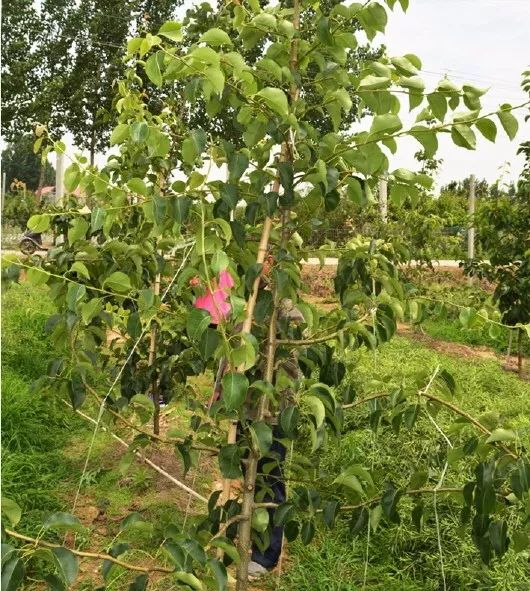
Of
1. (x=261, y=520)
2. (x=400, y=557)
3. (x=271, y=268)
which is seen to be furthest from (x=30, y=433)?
(x=271, y=268)

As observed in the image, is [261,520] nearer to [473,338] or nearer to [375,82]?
[375,82]

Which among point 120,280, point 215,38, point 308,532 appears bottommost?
point 308,532

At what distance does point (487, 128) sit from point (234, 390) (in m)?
0.69

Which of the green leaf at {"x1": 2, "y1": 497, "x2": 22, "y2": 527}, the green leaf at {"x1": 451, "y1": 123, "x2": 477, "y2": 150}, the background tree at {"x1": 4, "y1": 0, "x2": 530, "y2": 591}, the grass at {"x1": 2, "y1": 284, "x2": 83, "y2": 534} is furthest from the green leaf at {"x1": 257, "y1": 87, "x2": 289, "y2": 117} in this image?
Result: the grass at {"x1": 2, "y1": 284, "x2": 83, "y2": 534}

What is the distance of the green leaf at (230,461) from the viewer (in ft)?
4.88

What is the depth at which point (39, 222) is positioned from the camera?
1435 mm

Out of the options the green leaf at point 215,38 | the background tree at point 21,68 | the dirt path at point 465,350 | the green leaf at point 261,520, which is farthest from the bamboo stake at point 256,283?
the background tree at point 21,68

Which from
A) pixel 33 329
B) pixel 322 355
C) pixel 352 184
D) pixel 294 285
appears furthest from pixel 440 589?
pixel 33 329

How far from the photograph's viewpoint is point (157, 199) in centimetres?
135

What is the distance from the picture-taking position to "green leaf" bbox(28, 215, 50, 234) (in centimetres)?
142

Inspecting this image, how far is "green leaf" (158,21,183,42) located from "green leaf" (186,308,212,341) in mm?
483

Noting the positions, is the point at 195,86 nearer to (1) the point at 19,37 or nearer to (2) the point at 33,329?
(2) the point at 33,329

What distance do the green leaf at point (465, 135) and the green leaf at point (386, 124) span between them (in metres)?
0.13

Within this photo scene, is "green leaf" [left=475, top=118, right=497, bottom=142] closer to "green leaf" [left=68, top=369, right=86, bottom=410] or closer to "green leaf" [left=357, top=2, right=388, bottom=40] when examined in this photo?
"green leaf" [left=357, top=2, right=388, bottom=40]
